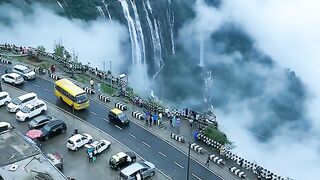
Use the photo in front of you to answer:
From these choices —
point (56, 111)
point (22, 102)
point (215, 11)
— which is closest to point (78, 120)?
point (56, 111)

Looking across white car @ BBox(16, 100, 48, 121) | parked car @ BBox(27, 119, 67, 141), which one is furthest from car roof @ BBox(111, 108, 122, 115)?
white car @ BBox(16, 100, 48, 121)

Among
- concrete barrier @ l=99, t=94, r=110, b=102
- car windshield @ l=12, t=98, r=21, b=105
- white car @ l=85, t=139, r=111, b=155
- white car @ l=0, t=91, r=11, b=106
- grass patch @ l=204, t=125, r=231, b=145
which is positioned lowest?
white car @ l=0, t=91, r=11, b=106

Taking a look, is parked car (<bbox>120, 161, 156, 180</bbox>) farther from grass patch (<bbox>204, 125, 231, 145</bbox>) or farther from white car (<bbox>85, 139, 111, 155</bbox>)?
grass patch (<bbox>204, 125, 231, 145</bbox>)

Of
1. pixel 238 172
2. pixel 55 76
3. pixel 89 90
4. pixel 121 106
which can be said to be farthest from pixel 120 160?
pixel 55 76

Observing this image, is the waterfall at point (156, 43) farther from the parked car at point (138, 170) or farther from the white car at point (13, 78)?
the parked car at point (138, 170)

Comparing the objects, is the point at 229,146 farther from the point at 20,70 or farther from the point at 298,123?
the point at 298,123

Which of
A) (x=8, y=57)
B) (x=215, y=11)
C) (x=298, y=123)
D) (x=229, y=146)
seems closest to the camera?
(x=229, y=146)

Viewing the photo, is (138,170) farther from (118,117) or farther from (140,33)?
(140,33)
